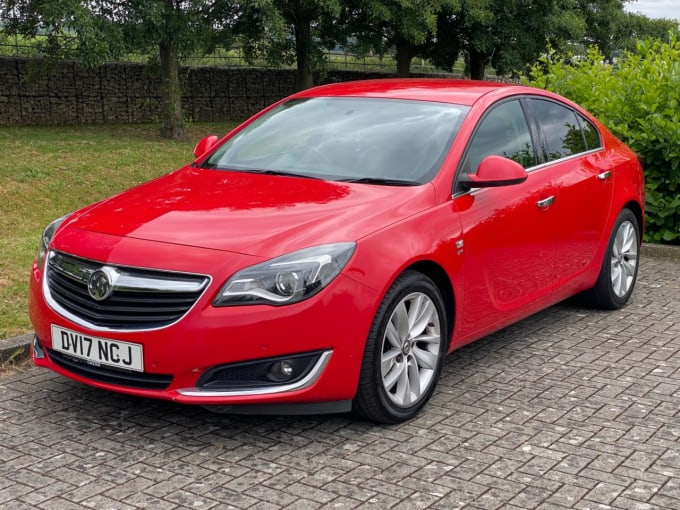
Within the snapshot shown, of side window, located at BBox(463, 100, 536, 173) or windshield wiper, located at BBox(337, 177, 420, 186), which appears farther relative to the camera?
side window, located at BBox(463, 100, 536, 173)

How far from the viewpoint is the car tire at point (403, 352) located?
4.53 m

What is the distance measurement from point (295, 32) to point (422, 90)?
21.5m

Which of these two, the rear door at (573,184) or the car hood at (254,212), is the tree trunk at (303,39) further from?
the car hood at (254,212)

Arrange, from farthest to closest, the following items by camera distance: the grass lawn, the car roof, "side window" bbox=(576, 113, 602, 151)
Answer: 1. the grass lawn
2. "side window" bbox=(576, 113, 602, 151)
3. the car roof

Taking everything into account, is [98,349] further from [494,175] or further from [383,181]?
[494,175]

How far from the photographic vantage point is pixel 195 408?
4.95 m

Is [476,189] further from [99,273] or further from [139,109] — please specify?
[139,109]

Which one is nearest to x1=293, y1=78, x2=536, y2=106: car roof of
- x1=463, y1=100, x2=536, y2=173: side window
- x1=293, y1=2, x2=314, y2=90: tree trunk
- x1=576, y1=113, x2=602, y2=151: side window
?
x1=463, y1=100, x2=536, y2=173: side window

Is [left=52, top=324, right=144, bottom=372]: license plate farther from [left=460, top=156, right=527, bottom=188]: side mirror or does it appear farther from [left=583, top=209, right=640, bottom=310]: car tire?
[left=583, top=209, right=640, bottom=310]: car tire

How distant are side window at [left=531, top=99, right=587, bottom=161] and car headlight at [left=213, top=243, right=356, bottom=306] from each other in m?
2.50

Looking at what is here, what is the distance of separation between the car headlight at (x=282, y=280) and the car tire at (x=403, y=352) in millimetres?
376

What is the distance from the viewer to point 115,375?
4.47m

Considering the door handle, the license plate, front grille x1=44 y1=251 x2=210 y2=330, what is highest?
the door handle

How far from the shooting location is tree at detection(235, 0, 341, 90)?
23562mm
